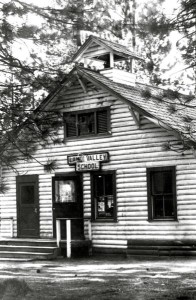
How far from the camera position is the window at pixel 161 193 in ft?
60.7

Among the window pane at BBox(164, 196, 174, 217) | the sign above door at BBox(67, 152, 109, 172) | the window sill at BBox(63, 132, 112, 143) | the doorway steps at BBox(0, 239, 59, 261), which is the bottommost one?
the doorway steps at BBox(0, 239, 59, 261)

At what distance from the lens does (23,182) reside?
22125 mm

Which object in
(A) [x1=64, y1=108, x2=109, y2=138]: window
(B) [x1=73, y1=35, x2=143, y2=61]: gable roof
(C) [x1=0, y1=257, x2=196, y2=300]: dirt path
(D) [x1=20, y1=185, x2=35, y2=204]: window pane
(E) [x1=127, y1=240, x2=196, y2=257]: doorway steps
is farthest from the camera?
(D) [x1=20, y1=185, x2=35, y2=204]: window pane

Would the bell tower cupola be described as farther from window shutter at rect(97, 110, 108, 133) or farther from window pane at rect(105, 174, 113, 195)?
window pane at rect(105, 174, 113, 195)

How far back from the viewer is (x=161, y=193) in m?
18.7

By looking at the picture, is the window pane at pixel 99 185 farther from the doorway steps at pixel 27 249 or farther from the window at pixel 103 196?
the doorway steps at pixel 27 249

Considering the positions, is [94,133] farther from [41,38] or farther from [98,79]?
[41,38]

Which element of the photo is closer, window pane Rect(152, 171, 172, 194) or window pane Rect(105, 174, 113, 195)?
window pane Rect(152, 171, 172, 194)

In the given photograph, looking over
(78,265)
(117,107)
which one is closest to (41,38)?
(78,265)

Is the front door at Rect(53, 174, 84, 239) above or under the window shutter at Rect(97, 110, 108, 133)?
under

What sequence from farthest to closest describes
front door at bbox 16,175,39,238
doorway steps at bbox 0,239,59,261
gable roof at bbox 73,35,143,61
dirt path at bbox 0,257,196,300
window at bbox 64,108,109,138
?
front door at bbox 16,175,39,238 < gable roof at bbox 73,35,143,61 < window at bbox 64,108,109,138 < doorway steps at bbox 0,239,59,261 < dirt path at bbox 0,257,196,300

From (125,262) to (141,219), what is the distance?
6.21 feet

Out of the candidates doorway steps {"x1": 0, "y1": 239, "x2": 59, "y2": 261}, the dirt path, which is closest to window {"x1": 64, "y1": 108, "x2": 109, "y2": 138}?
doorway steps {"x1": 0, "y1": 239, "x2": 59, "y2": 261}

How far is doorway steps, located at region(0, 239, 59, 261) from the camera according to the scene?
19.0m
